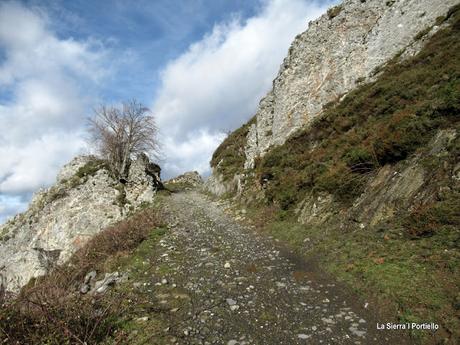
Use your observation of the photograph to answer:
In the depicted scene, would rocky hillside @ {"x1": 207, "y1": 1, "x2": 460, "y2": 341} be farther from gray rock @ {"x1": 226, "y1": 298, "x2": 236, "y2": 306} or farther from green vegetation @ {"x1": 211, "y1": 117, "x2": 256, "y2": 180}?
gray rock @ {"x1": 226, "y1": 298, "x2": 236, "y2": 306}

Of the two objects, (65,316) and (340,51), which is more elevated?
(340,51)

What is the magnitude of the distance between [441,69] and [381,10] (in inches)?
639

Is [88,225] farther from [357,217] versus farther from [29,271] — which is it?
[357,217]

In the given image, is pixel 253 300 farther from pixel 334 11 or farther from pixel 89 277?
pixel 334 11

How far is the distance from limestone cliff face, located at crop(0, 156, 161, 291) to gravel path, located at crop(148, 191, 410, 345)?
19402 mm

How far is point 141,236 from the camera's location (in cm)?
1546

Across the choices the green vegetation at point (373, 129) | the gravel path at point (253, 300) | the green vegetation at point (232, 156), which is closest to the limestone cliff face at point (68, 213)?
the green vegetation at point (232, 156)

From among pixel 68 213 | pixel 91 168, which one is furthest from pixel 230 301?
pixel 91 168

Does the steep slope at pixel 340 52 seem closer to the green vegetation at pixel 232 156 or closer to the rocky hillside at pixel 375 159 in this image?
the rocky hillside at pixel 375 159

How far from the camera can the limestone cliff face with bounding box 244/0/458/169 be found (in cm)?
2442

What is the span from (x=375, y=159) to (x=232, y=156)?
28.2 meters

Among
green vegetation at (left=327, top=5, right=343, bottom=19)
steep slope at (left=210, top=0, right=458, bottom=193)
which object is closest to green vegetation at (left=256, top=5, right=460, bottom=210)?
steep slope at (left=210, top=0, right=458, bottom=193)

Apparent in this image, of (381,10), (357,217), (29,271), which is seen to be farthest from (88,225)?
(381,10)

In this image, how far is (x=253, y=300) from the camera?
8.08 meters
